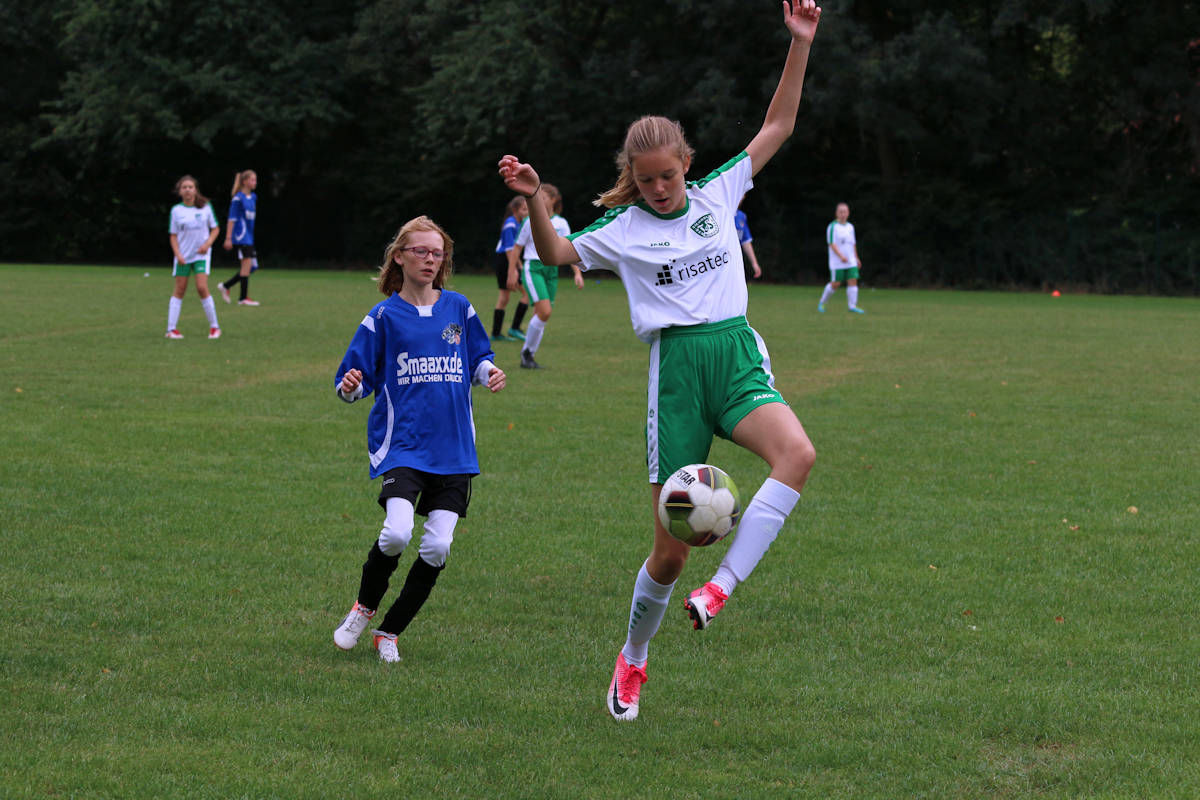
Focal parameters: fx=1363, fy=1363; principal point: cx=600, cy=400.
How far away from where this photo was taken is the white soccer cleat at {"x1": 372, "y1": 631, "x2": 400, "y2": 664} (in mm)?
5348

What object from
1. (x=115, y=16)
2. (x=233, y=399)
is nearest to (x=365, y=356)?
(x=233, y=399)

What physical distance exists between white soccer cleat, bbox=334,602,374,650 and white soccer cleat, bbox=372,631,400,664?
8 cm

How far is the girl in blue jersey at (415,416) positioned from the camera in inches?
211

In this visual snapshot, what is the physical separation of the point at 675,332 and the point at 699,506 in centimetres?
76

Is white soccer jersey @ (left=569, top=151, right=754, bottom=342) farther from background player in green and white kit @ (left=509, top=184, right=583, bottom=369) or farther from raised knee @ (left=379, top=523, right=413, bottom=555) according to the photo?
background player in green and white kit @ (left=509, top=184, right=583, bottom=369)

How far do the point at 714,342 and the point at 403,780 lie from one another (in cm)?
182

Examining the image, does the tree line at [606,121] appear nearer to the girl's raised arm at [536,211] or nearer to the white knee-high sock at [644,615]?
the girl's raised arm at [536,211]

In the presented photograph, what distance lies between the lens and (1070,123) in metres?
39.2

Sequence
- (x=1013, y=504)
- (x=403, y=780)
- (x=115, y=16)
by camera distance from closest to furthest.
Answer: (x=403, y=780), (x=1013, y=504), (x=115, y=16)

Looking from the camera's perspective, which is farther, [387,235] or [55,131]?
[387,235]

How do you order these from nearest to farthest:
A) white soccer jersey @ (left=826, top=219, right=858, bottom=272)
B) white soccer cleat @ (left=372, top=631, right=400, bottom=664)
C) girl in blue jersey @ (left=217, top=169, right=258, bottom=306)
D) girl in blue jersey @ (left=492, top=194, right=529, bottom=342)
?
white soccer cleat @ (left=372, top=631, right=400, bottom=664) → girl in blue jersey @ (left=492, top=194, right=529, bottom=342) → girl in blue jersey @ (left=217, top=169, right=258, bottom=306) → white soccer jersey @ (left=826, top=219, right=858, bottom=272)

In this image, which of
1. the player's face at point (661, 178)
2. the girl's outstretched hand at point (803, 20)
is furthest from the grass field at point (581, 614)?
the girl's outstretched hand at point (803, 20)

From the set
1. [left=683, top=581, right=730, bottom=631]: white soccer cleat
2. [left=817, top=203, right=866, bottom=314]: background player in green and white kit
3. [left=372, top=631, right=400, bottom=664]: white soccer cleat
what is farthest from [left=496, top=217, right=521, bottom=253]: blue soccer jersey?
[left=683, top=581, right=730, bottom=631]: white soccer cleat

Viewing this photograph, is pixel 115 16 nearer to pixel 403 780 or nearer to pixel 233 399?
pixel 233 399
